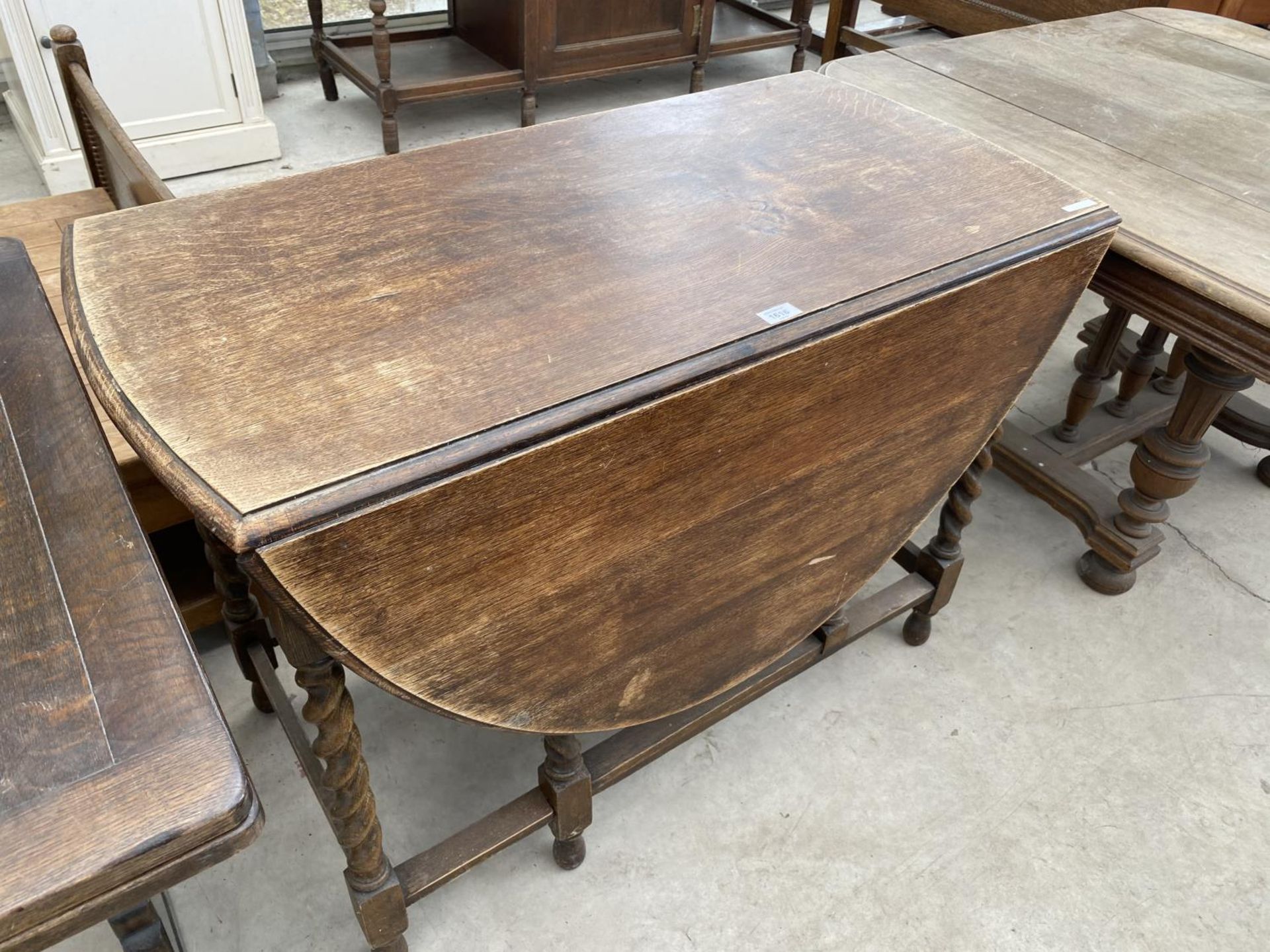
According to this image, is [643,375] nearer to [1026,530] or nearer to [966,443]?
[966,443]

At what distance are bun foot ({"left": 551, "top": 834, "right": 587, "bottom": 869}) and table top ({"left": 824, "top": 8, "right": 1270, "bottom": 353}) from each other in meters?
1.11

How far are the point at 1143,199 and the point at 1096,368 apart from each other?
0.63 meters

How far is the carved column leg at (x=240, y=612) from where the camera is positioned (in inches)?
48.7

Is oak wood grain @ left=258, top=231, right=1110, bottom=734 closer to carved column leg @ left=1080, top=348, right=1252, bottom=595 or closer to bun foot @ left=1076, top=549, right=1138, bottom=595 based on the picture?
carved column leg @ left=1080, top=348, right=1252, bottom=595

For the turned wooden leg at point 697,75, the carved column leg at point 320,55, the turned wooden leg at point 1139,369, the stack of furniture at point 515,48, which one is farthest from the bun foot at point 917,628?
the carved column leg at point 320,55

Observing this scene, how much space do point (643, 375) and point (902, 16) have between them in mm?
4258

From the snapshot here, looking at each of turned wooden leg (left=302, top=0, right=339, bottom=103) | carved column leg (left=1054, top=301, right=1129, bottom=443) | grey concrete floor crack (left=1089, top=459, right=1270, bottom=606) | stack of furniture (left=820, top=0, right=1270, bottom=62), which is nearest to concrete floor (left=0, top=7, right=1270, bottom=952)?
grey concrete floor crack (left=1089, top=459, right=1270, bottom=606)

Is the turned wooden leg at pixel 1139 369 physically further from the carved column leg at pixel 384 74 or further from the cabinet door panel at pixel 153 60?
the cabinet door panel at pixel 153 60

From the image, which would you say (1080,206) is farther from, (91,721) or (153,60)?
(153,60)

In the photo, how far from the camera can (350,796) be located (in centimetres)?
101

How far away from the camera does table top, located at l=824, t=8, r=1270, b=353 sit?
125cm

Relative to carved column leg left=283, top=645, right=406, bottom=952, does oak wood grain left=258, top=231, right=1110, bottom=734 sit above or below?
above

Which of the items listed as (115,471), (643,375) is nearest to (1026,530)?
(643,375)

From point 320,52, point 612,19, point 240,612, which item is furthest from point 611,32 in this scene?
point 240,612
